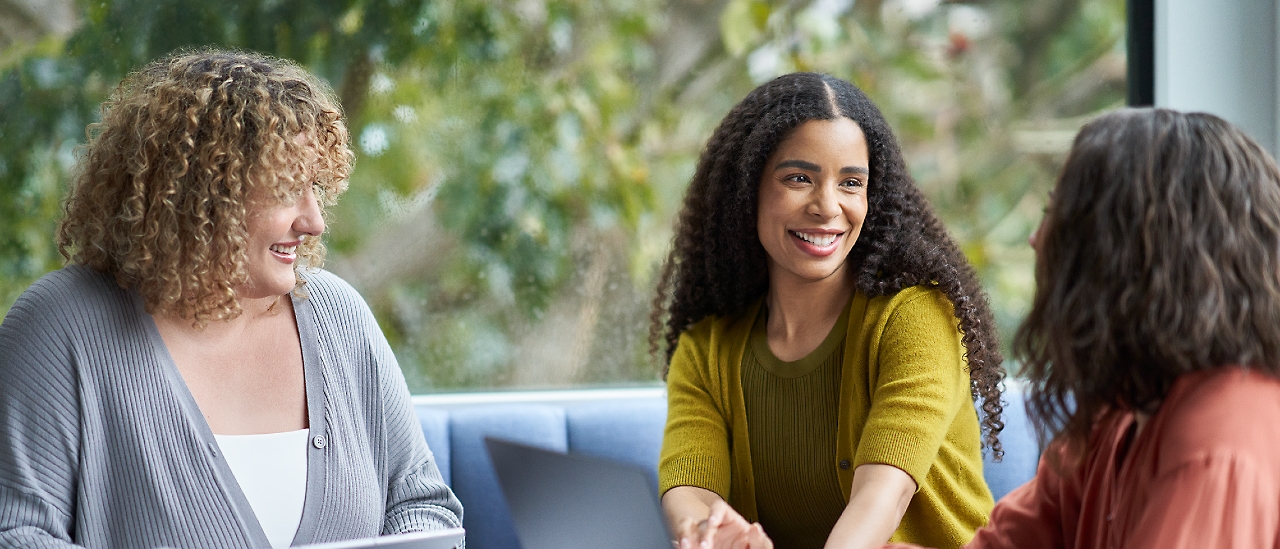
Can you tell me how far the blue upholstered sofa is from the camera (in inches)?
77.0

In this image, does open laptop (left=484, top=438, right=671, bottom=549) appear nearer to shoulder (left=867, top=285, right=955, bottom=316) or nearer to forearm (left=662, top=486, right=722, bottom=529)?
forearm (left=662, top=486, right=722, bottom=529)

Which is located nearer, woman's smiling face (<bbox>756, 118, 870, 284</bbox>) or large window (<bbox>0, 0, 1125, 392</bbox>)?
woman's smiling face (<bbox>756, 118, 870, 284</bbox>)

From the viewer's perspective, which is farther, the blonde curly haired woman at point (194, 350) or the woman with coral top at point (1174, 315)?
the blonde curly haired woman at point (194, 350)

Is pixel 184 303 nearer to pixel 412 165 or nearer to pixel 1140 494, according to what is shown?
pixel 412 165

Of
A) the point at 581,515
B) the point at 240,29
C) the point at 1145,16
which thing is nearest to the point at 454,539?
the point at 581,515

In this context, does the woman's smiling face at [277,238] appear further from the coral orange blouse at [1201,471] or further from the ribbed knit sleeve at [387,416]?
the coral orange blouse at [1201,471]

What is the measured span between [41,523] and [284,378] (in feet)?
1.17

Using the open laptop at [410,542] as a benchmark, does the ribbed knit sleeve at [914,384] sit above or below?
above

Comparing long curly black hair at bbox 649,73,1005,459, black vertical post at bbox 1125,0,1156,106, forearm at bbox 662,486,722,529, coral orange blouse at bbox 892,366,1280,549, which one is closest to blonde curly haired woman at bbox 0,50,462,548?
forearm at bbox 662,486,722,529

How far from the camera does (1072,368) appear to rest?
98cm

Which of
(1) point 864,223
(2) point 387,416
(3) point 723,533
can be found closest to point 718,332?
(1) point 864,223

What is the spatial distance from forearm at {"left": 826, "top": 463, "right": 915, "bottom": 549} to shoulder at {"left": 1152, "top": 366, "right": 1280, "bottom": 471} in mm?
481

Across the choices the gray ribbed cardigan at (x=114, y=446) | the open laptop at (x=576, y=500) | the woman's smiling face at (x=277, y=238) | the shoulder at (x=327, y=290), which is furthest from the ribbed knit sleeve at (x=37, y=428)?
the open laptop at (x=576, y=500)

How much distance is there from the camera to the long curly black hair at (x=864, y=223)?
5.07 feet
